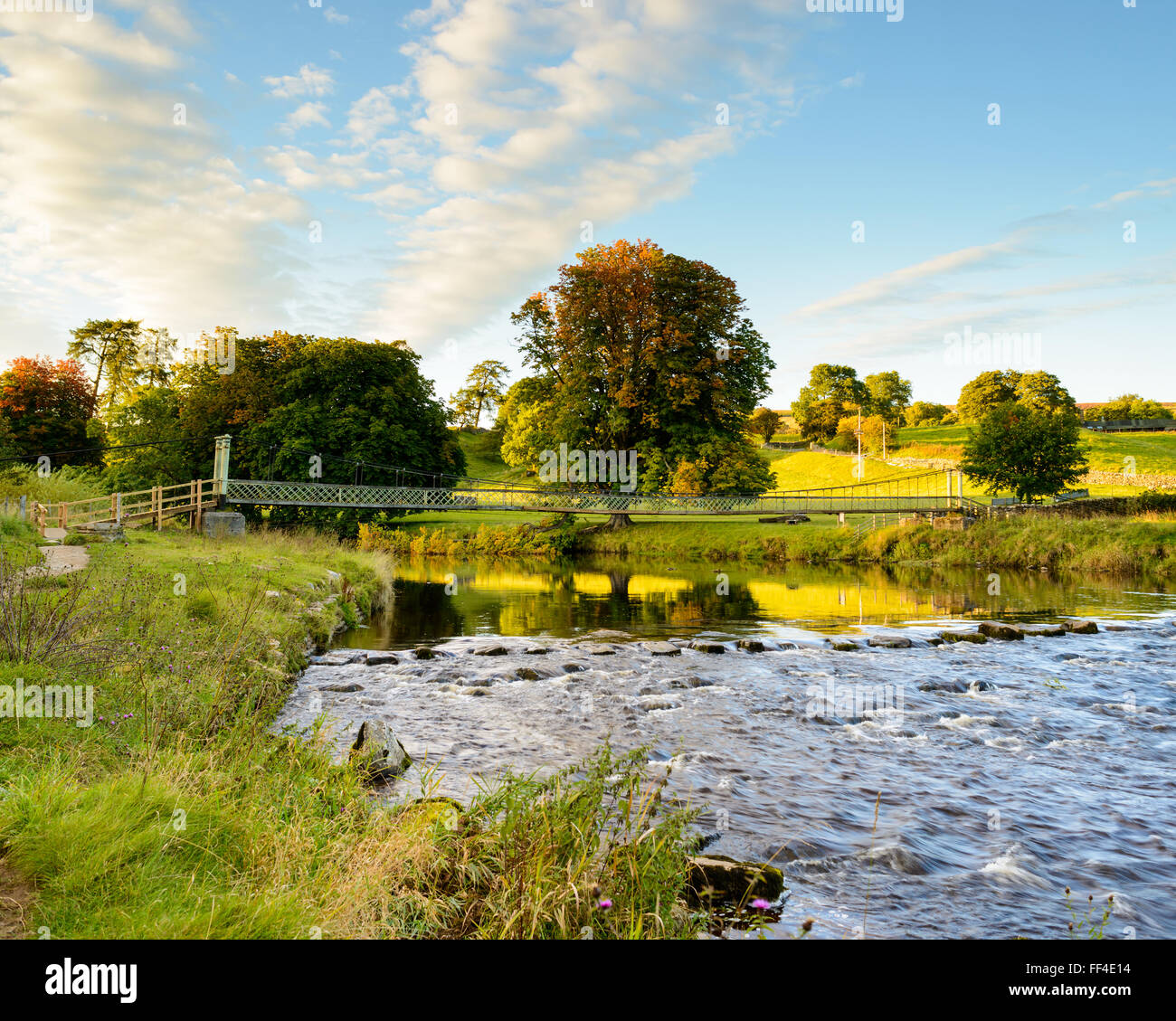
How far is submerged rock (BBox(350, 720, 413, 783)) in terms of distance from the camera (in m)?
5.72

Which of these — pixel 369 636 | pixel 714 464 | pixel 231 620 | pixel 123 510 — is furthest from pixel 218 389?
pixel 231 620

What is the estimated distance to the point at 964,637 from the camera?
13.4m

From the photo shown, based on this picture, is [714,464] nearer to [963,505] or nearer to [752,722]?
[963,505]

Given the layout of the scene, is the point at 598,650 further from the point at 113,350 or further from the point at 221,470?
the point at 113,350

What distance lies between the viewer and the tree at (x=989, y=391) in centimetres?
7988

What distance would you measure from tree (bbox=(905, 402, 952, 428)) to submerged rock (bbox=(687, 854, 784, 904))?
94.6 metres

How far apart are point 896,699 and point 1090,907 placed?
495cm

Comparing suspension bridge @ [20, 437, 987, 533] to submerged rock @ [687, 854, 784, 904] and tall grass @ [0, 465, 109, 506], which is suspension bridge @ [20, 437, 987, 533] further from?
submerged rock @ [687, 854, 784, 904]

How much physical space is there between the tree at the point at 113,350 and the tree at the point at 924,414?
83.4 m

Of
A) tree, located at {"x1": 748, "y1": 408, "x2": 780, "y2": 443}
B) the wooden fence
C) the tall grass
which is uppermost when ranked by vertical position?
tree, located at {"x1": 748, "y1": 408, "x2": 780, "y2": 443}

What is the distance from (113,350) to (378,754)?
221 ft

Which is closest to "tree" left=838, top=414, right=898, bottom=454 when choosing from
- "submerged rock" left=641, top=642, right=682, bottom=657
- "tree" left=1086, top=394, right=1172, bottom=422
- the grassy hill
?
the grassy hill

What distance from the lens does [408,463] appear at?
34156 mm

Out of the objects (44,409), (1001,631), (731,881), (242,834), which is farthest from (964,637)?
(44,409)
